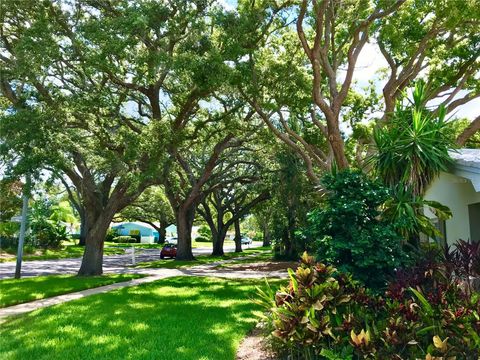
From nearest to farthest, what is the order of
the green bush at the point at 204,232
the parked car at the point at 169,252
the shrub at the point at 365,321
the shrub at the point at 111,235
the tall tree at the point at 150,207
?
the shrub at the point at 365,321 < the parked car at the point at 169,252 < the tall tree at the point at 150,207 < the shrub at the point at 111,235 < the green bush at the point at 204,232

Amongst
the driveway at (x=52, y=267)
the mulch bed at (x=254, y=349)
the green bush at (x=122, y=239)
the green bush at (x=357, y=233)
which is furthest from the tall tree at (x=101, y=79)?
the green bush at (x=122, y=239)

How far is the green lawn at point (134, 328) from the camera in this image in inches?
267

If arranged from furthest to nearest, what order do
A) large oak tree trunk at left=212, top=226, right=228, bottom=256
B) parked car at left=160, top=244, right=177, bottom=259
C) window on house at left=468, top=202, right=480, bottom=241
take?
1. large oak tree trunk at left=212, top=226, right=228, bottom=256
2. parked car at left=160, top=244, right=177, bottom=259
3. window on house at left=468, top=202, right=480, bottom=241

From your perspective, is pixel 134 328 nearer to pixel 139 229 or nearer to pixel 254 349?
pixel 254 349

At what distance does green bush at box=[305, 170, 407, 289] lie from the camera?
24.3 feet

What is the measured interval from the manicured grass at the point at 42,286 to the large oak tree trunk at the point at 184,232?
11.9m

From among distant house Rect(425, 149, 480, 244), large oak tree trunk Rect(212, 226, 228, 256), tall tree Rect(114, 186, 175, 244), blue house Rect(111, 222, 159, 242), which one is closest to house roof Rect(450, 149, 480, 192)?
distant house Rect(425, 149, 480, 244)

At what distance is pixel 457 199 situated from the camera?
10.2m

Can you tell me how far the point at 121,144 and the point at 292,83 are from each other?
6829 mm

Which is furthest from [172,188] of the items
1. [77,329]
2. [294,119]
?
[77,329]

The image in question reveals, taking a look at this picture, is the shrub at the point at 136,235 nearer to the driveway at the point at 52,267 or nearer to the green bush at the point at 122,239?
the green bush at the point at 122,239

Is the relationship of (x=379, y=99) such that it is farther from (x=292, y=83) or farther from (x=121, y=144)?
(x=121, y=144)

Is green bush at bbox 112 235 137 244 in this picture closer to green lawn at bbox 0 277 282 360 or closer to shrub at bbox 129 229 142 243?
shrub at bbox 129 229 142 243

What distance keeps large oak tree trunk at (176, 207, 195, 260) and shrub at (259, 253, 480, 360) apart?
2352cm
